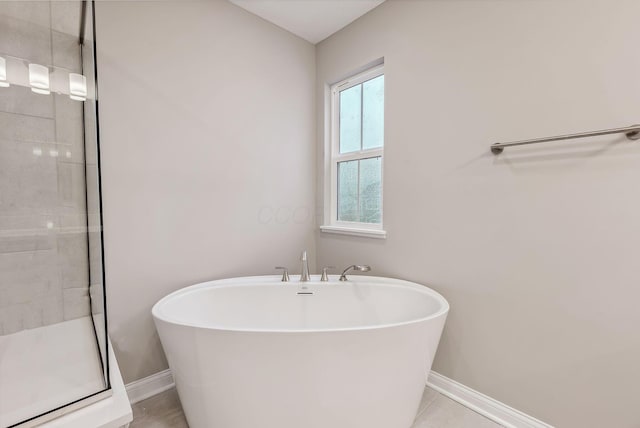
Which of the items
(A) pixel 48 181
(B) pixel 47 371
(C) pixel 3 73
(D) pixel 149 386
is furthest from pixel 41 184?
(D) pixel 149 386

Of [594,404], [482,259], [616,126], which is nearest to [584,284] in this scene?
[482,259]

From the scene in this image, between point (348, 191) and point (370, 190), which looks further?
point (348, 191)

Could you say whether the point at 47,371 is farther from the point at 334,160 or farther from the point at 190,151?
the point at 334,160

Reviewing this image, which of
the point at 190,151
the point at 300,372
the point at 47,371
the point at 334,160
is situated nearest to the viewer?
the point at 47,371

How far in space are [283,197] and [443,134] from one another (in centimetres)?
130

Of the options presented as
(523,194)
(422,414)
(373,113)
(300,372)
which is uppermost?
(373,113)

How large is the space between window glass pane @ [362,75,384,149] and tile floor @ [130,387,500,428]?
1.78 metres

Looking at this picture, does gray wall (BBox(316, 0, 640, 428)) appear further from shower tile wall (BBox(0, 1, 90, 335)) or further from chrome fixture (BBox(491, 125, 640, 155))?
shower tile wall (BBox(0, 1, 90, 335))

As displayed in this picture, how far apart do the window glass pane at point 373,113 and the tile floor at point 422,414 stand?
178cm

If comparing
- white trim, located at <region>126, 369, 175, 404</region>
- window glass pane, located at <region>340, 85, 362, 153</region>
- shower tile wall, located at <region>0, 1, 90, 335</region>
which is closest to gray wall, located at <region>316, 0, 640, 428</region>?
window glass pane, located at <region>340, 85, 362, 153</region>

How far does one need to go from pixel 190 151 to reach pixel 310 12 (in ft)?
4.59

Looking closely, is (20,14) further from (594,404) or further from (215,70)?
(594,404)

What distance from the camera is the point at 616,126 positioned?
1.21 meters

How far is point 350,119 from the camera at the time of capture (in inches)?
97.0
